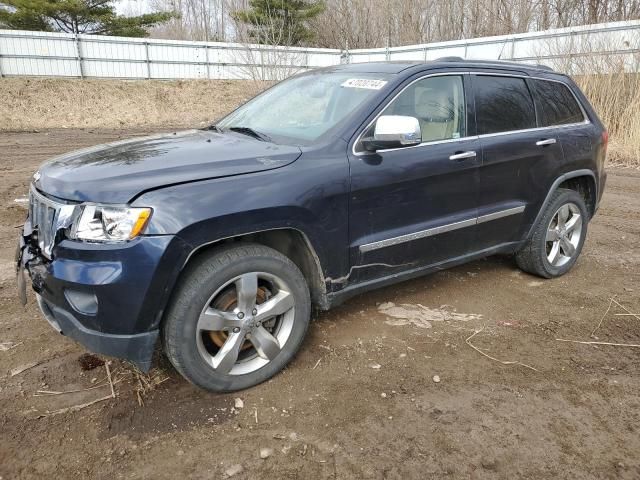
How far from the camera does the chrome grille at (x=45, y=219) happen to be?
2.57 m

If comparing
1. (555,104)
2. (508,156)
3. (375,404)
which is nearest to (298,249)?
(375,404)

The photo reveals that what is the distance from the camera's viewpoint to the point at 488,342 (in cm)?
356

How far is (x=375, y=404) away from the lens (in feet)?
9.30

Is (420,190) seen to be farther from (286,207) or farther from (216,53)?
(216,53)

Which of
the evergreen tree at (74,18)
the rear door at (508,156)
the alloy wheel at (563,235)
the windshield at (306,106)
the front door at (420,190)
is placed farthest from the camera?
the evergreen tree at (74,18)

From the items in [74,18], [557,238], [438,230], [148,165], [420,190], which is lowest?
[557,238]

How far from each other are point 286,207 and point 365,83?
1.25 meters

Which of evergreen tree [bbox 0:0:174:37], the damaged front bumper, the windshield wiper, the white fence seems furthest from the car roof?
evergreen tree [bbox 0:0:174:37]

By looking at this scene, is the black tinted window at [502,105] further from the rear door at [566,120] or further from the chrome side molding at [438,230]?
the chrome side molding at [438,230]

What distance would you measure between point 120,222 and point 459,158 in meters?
2.31

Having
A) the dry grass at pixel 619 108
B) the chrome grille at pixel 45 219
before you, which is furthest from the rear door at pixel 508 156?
the dry grass at pixel 619 108

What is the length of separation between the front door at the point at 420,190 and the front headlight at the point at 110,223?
4.11 feet

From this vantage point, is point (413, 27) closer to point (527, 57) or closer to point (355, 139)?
point (527, 57)

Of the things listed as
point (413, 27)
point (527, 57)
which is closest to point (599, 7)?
point (527, 57)
